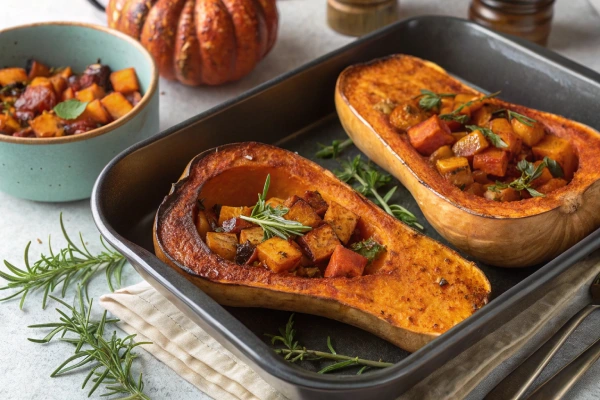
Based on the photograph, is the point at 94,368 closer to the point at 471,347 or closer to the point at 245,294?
the point at 245,294

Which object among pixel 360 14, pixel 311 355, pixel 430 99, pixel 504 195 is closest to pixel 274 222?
pixel 311 355

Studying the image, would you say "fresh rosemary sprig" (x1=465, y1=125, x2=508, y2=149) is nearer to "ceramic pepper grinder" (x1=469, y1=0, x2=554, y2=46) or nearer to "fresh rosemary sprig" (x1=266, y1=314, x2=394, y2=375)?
"fresh rosemary sprig" (x1=266, y1=314, x2=394, y2=375)

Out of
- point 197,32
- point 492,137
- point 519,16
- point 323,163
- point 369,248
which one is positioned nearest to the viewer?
point 369,248

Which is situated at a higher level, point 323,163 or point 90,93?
point 90,93

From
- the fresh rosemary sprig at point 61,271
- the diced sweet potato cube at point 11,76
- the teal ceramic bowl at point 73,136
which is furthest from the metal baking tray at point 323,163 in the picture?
the diced sweet potato cube at point 11,76

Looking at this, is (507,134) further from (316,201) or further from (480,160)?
(316,201)

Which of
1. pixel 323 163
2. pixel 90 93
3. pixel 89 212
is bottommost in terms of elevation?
pixel 89 212
